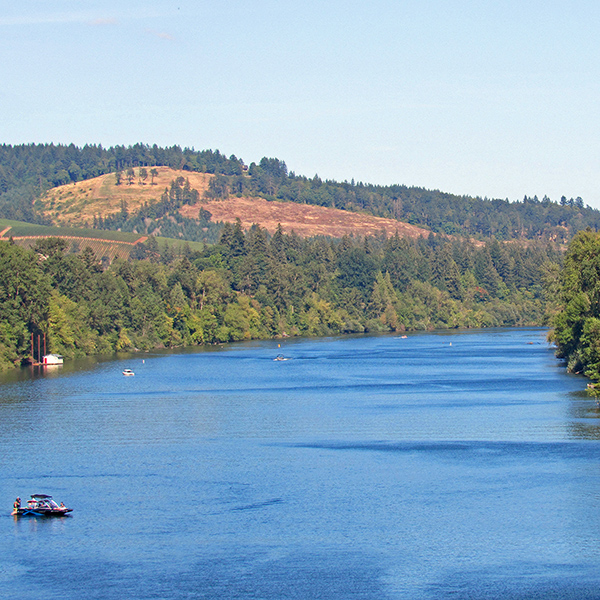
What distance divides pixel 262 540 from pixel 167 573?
6.24 metres

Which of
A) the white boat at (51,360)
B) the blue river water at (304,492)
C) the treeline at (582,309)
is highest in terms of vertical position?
the treeline at (582,309)

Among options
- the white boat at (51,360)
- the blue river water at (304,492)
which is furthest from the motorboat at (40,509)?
the white boat at (51,360)

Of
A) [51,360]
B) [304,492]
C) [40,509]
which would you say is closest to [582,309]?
[304,492]

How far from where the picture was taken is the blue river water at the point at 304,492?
43.2m

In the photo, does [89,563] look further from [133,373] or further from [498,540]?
[133,373]

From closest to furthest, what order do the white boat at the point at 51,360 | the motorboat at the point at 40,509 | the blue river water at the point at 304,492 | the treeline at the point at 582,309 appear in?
the blue river water at the point at 304,492
the motorboat at the point at 40,509
the treeline at the point at 582,309
the white boat at the point at 51,360

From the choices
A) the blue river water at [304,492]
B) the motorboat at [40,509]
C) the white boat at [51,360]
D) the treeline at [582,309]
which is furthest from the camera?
the white boat at [51,360]

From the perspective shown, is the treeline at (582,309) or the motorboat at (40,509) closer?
the motorboat at (40,509)

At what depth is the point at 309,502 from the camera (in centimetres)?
5531

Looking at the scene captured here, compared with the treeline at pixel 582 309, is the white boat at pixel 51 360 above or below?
below

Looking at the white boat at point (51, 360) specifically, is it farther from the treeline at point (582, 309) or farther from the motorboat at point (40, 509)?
the motorboat at point (40, 509)

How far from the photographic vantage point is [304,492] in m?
57.6

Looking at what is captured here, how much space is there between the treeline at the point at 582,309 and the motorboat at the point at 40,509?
178 feet

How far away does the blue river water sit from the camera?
43.2 metres
